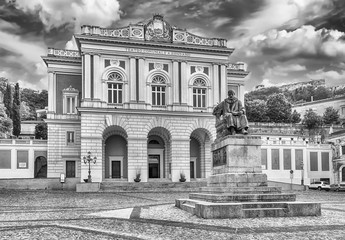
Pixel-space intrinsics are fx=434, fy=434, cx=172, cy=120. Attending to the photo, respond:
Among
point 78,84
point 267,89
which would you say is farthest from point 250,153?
point 267,89

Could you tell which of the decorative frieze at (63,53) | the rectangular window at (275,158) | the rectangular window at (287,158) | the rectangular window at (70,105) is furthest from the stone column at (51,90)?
the rectangular window at (287,158)

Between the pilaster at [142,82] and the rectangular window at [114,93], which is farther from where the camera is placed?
the pilaster at [142,82]

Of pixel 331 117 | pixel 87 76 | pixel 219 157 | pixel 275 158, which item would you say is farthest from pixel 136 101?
pixel 331 117

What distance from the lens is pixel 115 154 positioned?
4434 cm

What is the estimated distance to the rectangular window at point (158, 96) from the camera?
44.5m

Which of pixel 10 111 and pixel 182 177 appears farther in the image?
pixel 10 111

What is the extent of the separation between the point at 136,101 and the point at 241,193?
99.9 feet

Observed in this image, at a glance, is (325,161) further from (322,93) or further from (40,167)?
(322,93)

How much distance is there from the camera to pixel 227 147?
14.4 metres

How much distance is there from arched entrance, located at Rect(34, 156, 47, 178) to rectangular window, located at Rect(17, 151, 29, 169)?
1.43m

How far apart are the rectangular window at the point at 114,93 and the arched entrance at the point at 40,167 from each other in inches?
458

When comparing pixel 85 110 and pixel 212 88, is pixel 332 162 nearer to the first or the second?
pixel 212 88

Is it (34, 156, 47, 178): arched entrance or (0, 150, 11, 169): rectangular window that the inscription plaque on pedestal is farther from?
(34, 156, 47, 178): arched entrance

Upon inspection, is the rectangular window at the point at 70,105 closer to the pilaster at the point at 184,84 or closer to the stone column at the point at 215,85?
the pilaster at the point at 184,84
